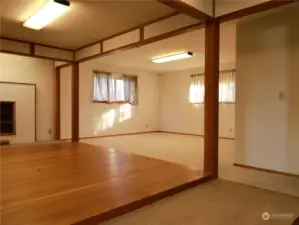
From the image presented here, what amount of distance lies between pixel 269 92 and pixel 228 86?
3.98 meters


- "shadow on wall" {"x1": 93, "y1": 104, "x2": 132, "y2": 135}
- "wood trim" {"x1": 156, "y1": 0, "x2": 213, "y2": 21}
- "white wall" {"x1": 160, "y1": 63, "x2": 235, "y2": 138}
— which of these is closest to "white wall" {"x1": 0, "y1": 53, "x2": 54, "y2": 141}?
"shadow on wall" {"x1": 93, "y1": 104, "x2": 132, "y2": 135}

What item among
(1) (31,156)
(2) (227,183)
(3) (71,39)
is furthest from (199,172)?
(3) (71,39)

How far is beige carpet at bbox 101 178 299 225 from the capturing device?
6.61ft

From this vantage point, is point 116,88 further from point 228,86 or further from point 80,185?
point 80,185

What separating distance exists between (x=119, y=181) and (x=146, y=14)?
2.59m

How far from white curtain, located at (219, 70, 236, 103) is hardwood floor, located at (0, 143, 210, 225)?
4.41 m

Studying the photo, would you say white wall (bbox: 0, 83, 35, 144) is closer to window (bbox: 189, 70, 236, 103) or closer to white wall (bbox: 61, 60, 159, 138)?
white wall (bbox: 61, 60, 159, 138)

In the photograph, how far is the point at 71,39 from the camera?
18.0 feet

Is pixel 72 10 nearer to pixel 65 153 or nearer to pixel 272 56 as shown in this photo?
pixel 65 153

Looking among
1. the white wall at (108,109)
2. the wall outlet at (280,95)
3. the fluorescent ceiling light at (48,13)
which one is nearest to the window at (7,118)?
the white wall at (108,109)

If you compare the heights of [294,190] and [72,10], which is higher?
[72,10]

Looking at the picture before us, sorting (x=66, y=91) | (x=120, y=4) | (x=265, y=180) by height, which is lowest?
(x=265, y=180)

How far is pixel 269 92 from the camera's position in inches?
144

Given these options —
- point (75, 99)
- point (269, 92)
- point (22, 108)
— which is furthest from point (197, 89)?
point (22, 108)
